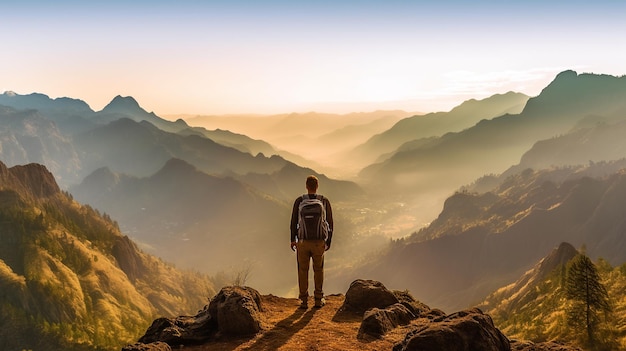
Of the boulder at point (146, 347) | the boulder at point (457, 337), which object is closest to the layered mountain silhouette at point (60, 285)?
the boulder at point (146, 347)

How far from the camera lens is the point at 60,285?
486 ft

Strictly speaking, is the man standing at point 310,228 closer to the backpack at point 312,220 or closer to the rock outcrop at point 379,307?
the backpack at point 312,220

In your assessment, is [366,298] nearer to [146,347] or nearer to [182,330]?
[182,330]

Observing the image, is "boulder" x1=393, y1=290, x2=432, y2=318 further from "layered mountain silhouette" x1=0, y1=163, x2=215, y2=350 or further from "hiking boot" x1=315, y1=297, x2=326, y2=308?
"layered mountain silhouette" x1=0, y1=163, x2=215, y2=350

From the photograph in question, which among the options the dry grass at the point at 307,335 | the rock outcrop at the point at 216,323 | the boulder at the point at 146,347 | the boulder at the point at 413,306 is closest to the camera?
the boulder at the point at 146,347

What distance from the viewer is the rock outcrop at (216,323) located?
1373 centimetres

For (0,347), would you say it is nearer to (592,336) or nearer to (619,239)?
(592,336)

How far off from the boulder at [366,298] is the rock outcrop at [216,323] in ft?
12.0

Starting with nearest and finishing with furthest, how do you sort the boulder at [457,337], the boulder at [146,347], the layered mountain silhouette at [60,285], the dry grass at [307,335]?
the boulder at [457,337] < the boulder at [146,347] < the dry grass at [307,335] < the layered mountain silhouette at [60,285]

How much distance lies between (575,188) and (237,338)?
219297 mm

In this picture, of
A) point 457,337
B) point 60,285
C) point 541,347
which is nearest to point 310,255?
point 457,337

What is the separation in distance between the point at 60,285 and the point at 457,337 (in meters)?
164

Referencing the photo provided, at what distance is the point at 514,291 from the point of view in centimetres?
12231

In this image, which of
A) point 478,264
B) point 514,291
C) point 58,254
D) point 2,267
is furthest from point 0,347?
point 478,264
